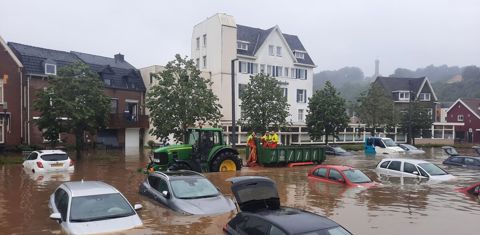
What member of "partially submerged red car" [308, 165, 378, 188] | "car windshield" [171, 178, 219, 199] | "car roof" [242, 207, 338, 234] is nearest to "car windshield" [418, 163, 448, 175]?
"partially submerged red car" [308, 165, 378, 188]

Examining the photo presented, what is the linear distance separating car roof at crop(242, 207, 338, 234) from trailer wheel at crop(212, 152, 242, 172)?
12.8 meters

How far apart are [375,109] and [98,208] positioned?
4831 cm

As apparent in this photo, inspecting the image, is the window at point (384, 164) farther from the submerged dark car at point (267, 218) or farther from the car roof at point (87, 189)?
the car roof at point (87, 189)

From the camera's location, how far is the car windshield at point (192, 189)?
493 inches

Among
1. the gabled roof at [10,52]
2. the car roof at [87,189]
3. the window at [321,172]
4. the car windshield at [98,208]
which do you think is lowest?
the window at [321,172]

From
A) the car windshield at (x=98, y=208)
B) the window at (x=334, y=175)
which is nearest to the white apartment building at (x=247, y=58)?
the window at (x=334, y=175)

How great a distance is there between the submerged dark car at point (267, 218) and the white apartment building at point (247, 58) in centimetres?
3898

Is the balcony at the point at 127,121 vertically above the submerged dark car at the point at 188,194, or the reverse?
the balcony at the point at 127,121

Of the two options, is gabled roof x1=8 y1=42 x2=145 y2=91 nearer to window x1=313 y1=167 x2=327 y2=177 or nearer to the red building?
window x1=313 y1=167 x2=327 y2=177

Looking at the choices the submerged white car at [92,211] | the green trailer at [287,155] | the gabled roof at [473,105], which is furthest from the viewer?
the gabled roof at [473,105]

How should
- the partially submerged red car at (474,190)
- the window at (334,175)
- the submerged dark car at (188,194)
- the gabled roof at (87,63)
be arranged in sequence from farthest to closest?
the gabled roof at (87,63) → the window at (334,175) → the partially submerged red car at (474,190) → the submerged dark car at (188,194)

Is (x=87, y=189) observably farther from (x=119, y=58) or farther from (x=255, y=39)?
(x=255, y=39)

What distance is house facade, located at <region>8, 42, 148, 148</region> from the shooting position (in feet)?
121

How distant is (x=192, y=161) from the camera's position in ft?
68.8
